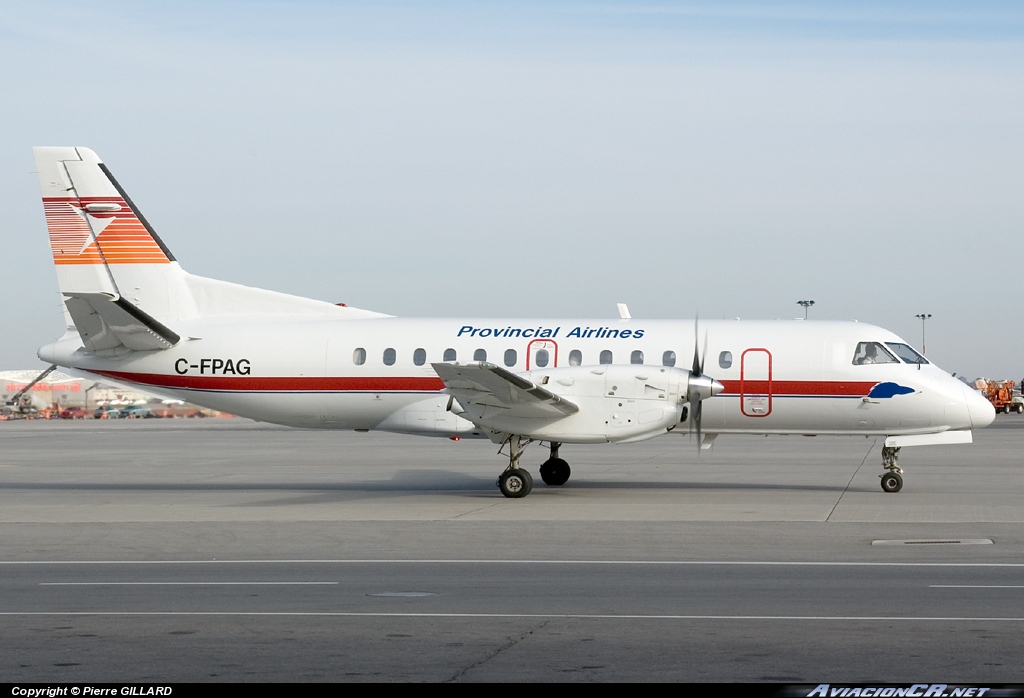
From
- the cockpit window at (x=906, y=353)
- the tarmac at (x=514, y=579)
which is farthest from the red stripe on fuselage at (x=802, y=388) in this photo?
the tarmac at (x=514, y=579)

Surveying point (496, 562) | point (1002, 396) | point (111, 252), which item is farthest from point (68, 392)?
point (496, 562)

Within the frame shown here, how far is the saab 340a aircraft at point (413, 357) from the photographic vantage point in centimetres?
2018

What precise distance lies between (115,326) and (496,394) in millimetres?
7260

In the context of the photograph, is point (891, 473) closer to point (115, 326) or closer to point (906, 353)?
point (906, 353)

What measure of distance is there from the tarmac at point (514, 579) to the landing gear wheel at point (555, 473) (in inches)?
19.8

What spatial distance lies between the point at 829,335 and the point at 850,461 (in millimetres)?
9110

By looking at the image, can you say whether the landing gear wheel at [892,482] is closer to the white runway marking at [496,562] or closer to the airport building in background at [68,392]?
the white runway marking at [496,562]

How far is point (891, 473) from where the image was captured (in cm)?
2062

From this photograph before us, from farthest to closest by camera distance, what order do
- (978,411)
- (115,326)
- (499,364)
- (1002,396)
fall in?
(1002,396) < (499,364) < (115,326) < (978,411)

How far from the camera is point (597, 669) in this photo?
7.18m

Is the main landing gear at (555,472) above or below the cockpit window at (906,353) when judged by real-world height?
below

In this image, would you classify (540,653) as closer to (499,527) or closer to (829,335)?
(499,527)

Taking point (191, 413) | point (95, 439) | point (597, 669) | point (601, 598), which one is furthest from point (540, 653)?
point (191, 413)

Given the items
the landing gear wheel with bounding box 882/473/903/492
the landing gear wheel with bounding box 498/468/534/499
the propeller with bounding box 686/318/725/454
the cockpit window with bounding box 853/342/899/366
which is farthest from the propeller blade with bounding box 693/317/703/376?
the landing gear wheel with bounding box 882/473/903/492
